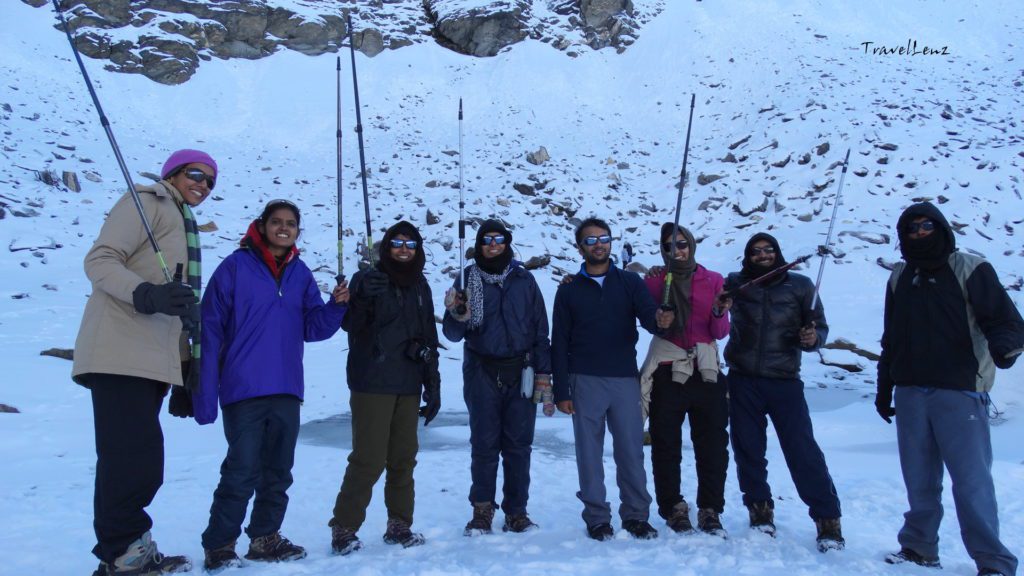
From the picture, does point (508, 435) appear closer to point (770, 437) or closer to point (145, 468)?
Answer: point (145, 468)

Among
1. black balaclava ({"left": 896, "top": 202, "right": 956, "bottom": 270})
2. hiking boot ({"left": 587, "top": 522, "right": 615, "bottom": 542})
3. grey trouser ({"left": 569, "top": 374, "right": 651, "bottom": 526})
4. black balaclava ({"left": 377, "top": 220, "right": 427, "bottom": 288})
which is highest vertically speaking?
black balaclava ({"left": 896, "top": 202, "right": 956, "bottom": 270})

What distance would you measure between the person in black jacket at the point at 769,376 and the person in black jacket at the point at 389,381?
7.61 ft

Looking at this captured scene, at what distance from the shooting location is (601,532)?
452cm

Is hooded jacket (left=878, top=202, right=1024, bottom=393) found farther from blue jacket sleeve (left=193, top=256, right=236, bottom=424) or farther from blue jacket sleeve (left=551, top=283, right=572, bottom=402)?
blue jacket sleeve (left=193, top=256, right=236, bottom=424)

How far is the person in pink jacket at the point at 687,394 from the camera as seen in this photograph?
477cm

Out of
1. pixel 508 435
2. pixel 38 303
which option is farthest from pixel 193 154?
pixel 38 303

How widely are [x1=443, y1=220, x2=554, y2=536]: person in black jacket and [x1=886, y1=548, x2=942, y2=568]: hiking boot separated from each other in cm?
238

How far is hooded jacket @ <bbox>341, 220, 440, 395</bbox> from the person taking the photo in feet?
14.5

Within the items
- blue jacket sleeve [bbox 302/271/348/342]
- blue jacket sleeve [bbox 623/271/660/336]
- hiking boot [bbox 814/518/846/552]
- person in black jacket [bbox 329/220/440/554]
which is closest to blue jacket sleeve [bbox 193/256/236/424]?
blue jacket sleeve [bbox 302/271/348/342]

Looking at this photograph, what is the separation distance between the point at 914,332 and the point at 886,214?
14499 millimetres

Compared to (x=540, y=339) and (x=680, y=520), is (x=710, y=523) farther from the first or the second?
(x=540, y=339)

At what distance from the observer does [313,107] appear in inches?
1061

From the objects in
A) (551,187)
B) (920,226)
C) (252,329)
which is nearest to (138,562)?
(252,329)

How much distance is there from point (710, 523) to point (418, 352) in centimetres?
240
